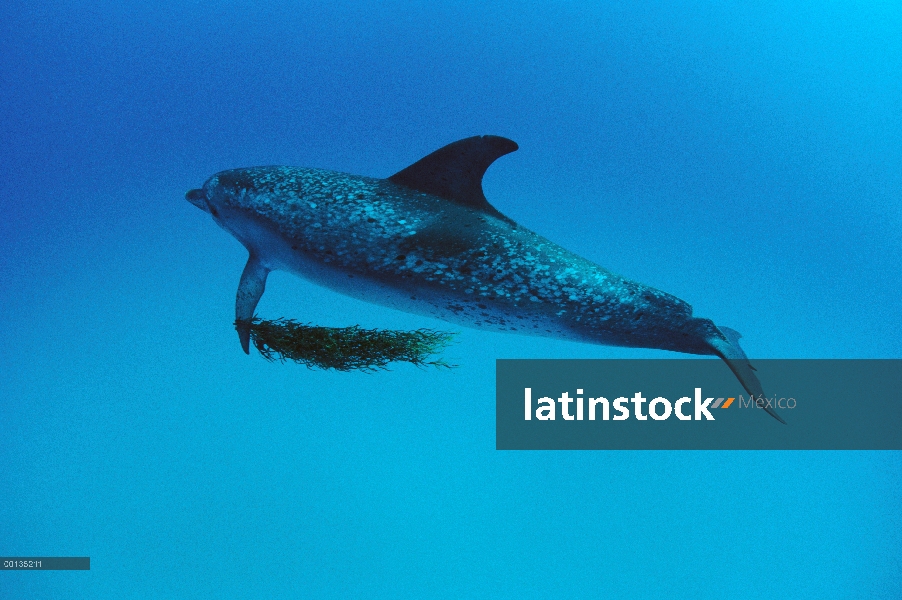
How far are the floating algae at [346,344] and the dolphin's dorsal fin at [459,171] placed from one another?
2.16 ft

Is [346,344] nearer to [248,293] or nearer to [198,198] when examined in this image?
[248,293]

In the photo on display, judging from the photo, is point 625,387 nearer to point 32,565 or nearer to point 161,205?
point 161,205

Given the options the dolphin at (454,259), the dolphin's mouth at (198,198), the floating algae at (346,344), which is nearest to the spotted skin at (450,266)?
the dolphin at (454,259)

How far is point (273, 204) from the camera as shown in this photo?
109 inches

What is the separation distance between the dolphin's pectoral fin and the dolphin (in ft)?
0.40

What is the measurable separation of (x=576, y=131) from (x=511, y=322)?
137 centimetres

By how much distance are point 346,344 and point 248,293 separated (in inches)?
24.5

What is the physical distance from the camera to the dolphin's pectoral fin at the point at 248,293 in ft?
9.64

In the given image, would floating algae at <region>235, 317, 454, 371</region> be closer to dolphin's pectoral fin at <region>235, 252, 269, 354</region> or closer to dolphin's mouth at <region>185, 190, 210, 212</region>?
dolphin's pectoral fin at <region>235, 252, 269, 354</region>

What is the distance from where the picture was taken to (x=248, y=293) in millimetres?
2939

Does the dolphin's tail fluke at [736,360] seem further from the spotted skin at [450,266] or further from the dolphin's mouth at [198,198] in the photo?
the dolphin's mouth at [198,198]

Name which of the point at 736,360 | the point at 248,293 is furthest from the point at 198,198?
the point at 736,360

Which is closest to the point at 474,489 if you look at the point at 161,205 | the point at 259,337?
the point at 259,337

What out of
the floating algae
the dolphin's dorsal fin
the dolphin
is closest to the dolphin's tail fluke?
the dolphin
